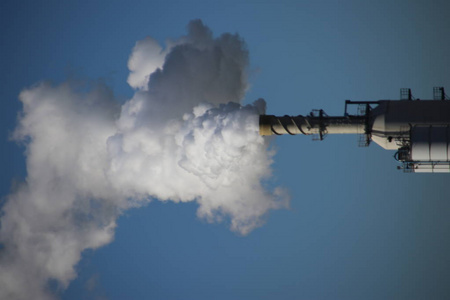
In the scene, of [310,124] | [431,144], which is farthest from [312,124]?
[431,144]

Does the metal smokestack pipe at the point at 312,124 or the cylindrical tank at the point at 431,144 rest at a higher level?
the metal smokestack pipe at the point at 312,124

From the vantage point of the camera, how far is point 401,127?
255 feet

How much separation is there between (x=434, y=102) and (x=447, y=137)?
4410 mm

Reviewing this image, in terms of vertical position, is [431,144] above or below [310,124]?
below

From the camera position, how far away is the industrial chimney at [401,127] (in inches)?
2982

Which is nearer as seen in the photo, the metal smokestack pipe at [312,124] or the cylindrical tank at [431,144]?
the cylindrical tank at [431,144]

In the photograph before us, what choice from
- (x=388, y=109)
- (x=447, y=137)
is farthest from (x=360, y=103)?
(x=447, y=137)

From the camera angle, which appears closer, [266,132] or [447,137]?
[447,137]

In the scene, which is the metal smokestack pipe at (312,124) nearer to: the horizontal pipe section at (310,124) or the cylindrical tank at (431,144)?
the horizontal pipe section at (310,124)

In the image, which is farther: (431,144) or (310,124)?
(310,124)

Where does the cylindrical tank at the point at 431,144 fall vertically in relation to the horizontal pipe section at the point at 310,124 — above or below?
below

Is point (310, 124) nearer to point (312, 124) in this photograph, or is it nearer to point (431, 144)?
point (312, 124)

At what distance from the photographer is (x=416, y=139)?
7600 cm

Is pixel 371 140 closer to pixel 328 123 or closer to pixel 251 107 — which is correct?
pixel 328 123
